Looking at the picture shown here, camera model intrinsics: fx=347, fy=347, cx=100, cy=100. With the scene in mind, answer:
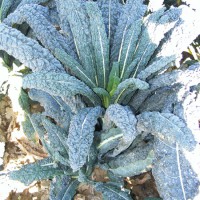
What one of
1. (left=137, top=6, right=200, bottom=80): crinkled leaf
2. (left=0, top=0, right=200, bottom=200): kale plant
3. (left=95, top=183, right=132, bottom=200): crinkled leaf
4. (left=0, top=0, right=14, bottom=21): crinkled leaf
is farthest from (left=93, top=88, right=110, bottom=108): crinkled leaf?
(left=0, top=0, right=14, bottom=21): crinkled leaf

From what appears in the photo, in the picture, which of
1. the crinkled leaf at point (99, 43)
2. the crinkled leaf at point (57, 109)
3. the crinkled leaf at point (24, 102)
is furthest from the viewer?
the crinkled leaf at point (24, 102)

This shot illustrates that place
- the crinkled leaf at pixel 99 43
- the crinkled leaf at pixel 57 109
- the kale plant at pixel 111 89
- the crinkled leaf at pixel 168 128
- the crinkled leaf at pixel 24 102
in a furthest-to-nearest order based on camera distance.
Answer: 1. the crinkled leaf at pixel 24 102
2. the crinkled leaf at pixel 57 109
3. the crinkled leaf at pixel 99 43
4. the kale plant at pixel 111 89
5. the crinkled leaf at pixel 168 128

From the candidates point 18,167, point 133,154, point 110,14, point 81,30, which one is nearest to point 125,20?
point 110,14

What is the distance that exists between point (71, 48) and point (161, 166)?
612 millimetres

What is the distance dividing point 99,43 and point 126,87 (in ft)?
0.78

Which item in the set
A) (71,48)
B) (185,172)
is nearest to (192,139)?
(185,172)

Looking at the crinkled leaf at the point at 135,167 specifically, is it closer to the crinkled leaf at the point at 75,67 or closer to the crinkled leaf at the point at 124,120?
the crinkled leaf at the point at 124,120

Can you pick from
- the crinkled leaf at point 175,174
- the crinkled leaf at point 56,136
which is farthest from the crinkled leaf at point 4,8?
the crinkled leaf at point 175,174

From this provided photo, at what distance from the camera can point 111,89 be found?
55.6 inches

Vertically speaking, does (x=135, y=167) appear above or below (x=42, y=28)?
below

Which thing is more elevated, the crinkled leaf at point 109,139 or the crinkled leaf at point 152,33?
the crinkled leaf at point 152,33

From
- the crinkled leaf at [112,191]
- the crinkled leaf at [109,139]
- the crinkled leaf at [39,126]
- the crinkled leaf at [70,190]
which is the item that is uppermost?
the crinkled leaf at [109,139]

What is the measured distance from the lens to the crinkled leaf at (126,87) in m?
1.22

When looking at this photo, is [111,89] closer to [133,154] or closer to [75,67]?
[75,67]
